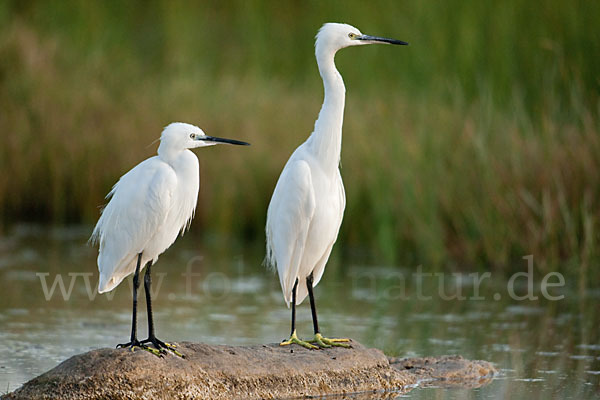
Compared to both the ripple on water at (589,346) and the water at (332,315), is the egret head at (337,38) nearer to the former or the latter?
the water at (332,315)

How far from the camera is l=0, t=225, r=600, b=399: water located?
6992 millimetres

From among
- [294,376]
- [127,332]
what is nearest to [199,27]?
[127,332]

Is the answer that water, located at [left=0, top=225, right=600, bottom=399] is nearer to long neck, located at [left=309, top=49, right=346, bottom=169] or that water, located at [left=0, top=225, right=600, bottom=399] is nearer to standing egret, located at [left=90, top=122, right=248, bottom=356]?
standing egret, located at [left=90, top=122, right=248, bottom=356]

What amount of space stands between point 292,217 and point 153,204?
3.15 ft

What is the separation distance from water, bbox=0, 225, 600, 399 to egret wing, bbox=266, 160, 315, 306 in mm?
1060

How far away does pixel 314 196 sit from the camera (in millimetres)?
6477

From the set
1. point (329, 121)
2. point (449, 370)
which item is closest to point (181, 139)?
point (329, 121)

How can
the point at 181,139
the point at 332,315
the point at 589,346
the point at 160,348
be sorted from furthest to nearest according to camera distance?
the point at 332,315, the point at 589,346, the point at 181,139, the point at 160,348

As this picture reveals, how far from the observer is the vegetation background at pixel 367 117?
410 inches

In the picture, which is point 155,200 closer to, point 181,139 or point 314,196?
point 181,139

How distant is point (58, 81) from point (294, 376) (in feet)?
31.4

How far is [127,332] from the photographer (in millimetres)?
8055

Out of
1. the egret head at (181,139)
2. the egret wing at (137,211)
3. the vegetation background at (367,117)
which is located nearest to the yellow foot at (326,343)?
the egret wing at (137,211)

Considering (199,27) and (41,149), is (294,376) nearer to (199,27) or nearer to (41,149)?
(41,149)
